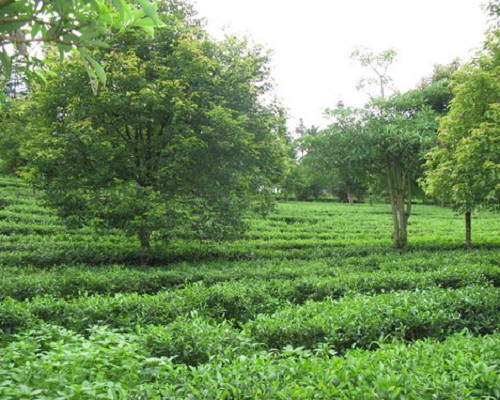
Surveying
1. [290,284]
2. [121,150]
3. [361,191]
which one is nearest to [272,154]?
[121,150]

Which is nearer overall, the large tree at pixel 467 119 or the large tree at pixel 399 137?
the large tree at pixel 467 119

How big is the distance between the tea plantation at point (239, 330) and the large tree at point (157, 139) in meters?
1.38

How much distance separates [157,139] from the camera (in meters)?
9.16

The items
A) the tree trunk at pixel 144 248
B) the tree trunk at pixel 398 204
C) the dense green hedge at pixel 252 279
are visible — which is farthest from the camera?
the tree trunk at pixel 398 204

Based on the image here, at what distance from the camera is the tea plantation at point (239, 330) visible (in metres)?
2.34

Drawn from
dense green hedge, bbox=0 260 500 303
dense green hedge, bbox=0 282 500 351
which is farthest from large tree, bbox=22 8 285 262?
dense green hedge, bbox=0 282 500 351

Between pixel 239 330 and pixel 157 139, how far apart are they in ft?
20.3

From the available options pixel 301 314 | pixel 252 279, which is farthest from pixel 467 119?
pixel 301 314

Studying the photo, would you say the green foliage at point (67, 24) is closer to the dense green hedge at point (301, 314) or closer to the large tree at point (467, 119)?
the dense green hedge at point (301, 314)

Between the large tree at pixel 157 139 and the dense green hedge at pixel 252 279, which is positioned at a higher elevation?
the large tree at pixel 157 139

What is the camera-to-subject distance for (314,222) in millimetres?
20219

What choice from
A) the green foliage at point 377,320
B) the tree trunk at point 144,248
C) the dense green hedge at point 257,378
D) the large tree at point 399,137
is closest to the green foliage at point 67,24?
the dense green hedge at point 257,378

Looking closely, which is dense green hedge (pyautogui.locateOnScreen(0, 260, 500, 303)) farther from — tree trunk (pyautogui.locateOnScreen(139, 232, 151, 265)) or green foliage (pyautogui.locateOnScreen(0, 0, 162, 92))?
green foliage (pyautogui.locateOnScreen(0, 0, 162, 92))

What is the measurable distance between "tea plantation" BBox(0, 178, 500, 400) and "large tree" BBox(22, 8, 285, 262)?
1.38 meters
